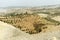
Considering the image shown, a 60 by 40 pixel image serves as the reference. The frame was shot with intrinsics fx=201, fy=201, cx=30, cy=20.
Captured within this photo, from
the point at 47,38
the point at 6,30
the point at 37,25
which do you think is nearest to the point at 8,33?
the point at 6,30

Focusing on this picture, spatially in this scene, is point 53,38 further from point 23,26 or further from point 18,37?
point 23,26

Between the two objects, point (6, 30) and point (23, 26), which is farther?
point (23, 26)

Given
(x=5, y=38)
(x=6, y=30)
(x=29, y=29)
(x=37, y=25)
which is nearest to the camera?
(x=5, y=38)

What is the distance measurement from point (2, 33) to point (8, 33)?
298 millimetres

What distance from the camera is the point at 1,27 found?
34.5 ft

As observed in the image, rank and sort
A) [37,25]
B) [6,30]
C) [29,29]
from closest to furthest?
[6,30]
[29,29]
[37,25]

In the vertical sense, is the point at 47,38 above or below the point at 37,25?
above

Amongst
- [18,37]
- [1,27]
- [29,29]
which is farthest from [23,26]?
[18,37]

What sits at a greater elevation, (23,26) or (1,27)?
(1,27)

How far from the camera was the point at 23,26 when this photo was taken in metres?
14.0

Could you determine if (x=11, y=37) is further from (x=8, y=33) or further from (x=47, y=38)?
(x=47, y=38)

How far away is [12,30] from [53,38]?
8.36 feet

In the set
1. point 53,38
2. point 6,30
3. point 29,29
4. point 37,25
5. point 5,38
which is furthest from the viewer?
point 37,25

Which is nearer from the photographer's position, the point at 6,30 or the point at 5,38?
the point at 5,38
